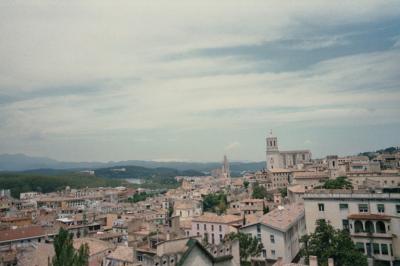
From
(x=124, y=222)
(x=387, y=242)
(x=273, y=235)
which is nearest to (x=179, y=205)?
(x=124, y=222)

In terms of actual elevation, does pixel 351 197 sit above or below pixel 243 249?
above

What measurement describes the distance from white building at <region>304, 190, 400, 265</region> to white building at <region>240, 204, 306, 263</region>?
2315mm

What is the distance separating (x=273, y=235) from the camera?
39.7 m

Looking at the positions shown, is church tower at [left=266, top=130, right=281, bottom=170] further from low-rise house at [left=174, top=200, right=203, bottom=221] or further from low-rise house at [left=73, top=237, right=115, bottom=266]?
low-rise house at [left=73, top=237, right=115, bottom=266]

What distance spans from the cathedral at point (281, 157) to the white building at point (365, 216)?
350ft

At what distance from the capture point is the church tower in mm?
150750

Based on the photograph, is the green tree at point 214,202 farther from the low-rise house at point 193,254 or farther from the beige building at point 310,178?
the low-rise house at point 193,254

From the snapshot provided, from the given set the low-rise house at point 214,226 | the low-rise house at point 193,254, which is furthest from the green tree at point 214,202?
the low-rise house at point 193,254

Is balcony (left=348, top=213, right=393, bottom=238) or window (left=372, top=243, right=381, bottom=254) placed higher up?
balcony (left=348, top=213, right=393, bottom=238)

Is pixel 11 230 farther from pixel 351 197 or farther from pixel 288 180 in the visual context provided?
pixel 288 180

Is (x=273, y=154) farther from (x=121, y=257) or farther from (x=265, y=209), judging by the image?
(x=121, y=257)

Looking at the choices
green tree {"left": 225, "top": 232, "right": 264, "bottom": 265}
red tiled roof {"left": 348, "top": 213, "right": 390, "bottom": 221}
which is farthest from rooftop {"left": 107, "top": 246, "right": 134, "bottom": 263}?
red tiled roof {"left": 348, "top": 213, "right": 390, "bottom": 221}

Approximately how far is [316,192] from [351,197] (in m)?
3.69

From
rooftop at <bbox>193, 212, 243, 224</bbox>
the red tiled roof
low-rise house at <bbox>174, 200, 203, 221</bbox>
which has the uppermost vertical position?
the red tiled roof
